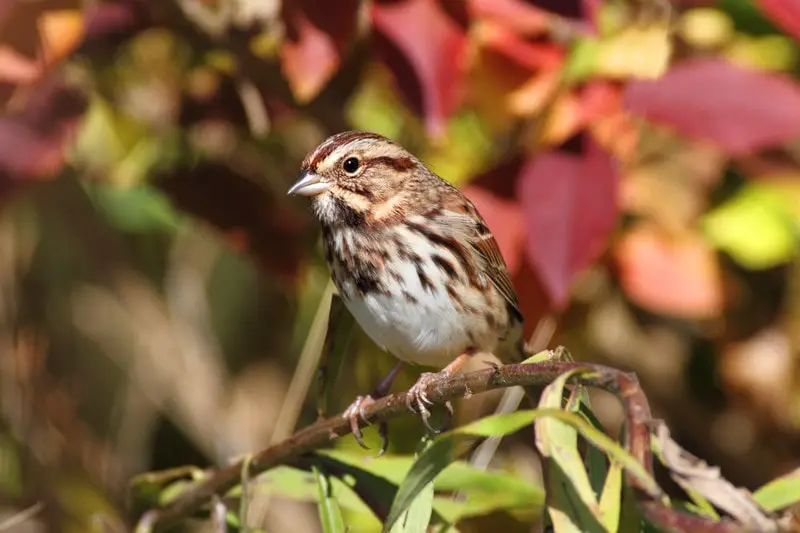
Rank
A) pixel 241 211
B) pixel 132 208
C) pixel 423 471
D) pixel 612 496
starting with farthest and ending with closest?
pixel 132 208 → pixel 241 211 → pixel 423 471 → pixel 612 496

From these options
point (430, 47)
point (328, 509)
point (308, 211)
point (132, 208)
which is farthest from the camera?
point (132, 208)

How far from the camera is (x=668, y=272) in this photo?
2059 millimetres

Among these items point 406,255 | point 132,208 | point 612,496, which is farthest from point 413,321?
point 132,208

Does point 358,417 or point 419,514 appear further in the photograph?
point 358,417

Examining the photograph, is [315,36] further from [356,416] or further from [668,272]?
[668,272]

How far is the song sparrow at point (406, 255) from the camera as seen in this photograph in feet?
5.53

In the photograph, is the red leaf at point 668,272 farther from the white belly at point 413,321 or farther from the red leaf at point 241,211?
the red leaf at point 241,211

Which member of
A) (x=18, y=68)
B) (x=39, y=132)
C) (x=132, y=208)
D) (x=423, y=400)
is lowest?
(x=132, y=208)

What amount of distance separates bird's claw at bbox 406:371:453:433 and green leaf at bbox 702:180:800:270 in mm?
816

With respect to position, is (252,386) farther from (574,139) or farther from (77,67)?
(574,139)

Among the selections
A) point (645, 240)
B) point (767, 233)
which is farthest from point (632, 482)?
point (767, 233)

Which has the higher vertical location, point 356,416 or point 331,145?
point 331,145

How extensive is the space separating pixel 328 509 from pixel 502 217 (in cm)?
59

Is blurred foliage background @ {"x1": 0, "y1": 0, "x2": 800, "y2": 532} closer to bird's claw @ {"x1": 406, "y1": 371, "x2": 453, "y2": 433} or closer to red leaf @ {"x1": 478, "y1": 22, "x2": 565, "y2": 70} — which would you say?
red leaf @ {"x1": 478, "y1": 22, "x2": 565, "y2": 70}
